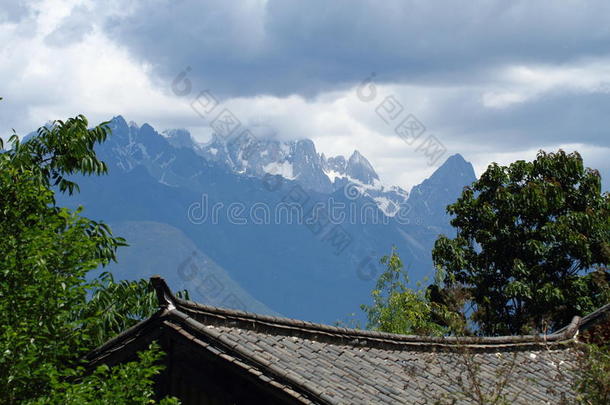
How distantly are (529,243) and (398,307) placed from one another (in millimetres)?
7407

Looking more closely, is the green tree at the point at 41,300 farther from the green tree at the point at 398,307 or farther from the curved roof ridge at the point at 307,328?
the green tree at the point at 398,307

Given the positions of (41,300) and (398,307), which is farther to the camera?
(398,307)

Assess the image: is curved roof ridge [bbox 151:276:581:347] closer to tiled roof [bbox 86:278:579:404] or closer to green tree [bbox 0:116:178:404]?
tiled roof [bbox 86:278:579:404]

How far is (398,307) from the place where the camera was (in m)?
42.2

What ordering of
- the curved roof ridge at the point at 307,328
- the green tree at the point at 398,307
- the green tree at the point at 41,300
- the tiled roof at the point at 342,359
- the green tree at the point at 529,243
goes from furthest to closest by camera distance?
1. the green tree at the point at 398,307
2. the green tree at the point at 529,243
3. the curved roof ridge at the point at 307,328
4. the tiled roof at the point at 342,359
5. the green tree at the point at 41,300

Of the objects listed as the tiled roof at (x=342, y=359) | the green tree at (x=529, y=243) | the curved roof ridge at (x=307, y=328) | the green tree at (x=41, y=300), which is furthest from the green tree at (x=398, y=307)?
the green tree at (x=41, y=300)

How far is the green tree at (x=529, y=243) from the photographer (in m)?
37.8

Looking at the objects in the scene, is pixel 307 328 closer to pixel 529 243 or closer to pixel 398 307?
pixel 529 243

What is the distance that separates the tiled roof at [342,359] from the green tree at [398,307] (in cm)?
1937

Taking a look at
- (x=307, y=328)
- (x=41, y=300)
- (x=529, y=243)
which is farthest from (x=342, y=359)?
(x=529, y=243)

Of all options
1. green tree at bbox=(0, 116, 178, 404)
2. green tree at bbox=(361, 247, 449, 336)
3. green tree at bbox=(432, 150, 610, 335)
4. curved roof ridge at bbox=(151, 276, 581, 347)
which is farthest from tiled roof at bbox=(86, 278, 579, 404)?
green tree at bbox=(361, 247, 449, 336)

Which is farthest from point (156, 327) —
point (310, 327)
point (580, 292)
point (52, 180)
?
point (580, 292)

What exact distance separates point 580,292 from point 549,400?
20.8 m

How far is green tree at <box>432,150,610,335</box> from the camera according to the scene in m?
37.8
